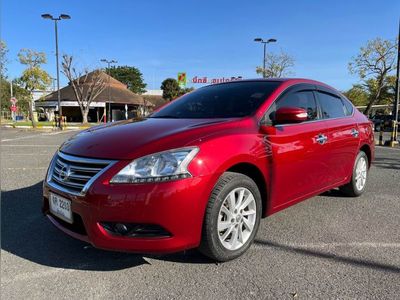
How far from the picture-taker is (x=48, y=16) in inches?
1104

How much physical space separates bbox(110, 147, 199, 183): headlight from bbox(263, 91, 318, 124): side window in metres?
1.17

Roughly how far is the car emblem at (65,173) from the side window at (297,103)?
5.99 feet

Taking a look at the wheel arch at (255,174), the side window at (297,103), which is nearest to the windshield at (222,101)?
the side window at (297,103)

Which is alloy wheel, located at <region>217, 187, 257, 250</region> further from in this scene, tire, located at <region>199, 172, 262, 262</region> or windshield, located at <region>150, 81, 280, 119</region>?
windshield, located at <region>150, 81, 280, 119</region>

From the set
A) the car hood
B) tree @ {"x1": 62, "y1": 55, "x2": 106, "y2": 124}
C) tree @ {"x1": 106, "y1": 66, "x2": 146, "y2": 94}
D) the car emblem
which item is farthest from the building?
the car emblem

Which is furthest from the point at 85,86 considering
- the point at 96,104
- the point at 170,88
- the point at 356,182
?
the point at 356,182

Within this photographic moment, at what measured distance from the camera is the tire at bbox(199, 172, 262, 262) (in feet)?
10.1

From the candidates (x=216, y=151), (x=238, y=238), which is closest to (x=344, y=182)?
(x=238, y=238)

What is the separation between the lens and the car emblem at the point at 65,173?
3160 mm

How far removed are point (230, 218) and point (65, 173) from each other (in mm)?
1413

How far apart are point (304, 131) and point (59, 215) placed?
254 cm

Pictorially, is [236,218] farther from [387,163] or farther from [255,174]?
[387,163]

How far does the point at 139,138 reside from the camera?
10.5ft

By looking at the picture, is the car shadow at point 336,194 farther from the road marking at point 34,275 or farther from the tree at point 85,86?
the tree at point 85,86
